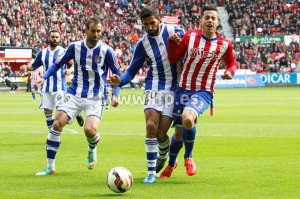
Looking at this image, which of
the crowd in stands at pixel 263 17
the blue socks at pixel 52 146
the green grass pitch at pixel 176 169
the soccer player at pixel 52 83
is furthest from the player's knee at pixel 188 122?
the crowd in stands at pixel 263 17

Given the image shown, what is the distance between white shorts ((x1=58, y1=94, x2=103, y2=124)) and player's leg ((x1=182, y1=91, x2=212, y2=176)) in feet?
5.40

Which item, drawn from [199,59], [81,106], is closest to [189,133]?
[199,59]

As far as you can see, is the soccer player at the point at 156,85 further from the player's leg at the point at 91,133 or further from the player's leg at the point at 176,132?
the player's leg at the point at 91,133

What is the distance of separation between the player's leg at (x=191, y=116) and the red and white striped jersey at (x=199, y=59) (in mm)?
143

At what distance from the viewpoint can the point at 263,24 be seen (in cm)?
5416

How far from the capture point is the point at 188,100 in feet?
25.3

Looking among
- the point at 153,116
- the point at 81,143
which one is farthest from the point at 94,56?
the point at 81,143

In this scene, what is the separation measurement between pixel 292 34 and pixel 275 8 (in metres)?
3.91

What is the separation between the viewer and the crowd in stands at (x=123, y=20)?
147 ft

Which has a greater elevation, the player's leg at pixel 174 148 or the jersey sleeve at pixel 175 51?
the jersey sleeve at pixel 175 51

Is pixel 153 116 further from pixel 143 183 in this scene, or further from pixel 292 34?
pixel 292 34

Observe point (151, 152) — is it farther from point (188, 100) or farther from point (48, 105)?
point (48, 105)

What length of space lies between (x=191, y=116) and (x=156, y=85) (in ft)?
2.47

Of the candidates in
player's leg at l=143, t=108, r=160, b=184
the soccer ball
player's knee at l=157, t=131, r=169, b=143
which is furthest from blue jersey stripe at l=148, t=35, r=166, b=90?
the soccer ball
